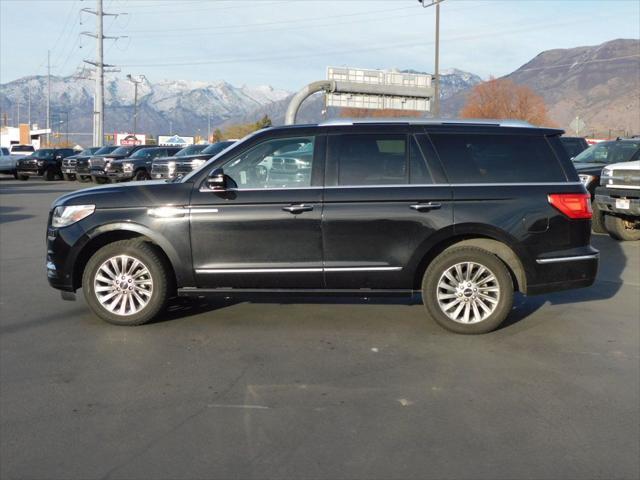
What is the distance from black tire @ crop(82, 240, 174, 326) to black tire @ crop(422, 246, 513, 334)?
2424 millimetres

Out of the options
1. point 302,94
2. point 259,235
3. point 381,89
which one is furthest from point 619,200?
point 381,89

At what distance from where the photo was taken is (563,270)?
640 cm

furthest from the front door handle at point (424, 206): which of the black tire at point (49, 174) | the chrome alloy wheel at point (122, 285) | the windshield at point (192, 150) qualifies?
the black tire at point (49, 174)

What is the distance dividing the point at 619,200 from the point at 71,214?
29.3ft

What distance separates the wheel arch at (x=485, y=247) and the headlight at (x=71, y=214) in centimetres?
311

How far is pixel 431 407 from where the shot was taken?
15.1 ft

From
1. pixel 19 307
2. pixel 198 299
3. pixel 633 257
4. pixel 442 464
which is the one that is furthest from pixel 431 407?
pixel 633 257

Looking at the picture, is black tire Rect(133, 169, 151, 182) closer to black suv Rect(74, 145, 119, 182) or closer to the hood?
black suv Rect(74, 145, 119, 182)

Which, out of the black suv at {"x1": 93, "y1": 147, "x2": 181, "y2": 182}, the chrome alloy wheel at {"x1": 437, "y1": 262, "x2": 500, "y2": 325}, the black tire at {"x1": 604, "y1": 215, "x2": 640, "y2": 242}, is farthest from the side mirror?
the black suv at {"x1": 93, "y1": 147, "x2": 181, "y2": 182}

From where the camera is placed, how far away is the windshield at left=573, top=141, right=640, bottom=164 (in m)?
14.5

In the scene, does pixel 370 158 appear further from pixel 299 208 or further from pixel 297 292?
pixel 297 292

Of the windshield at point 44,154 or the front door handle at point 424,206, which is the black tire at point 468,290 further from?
the windshield at point 44,154

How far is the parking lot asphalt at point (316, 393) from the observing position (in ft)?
12.6

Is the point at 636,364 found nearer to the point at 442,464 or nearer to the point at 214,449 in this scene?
the point at 442,464
